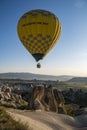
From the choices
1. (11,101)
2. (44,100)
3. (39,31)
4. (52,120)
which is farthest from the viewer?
(11,101)

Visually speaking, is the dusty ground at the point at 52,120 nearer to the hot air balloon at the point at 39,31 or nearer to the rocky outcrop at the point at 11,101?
the hot air balloon at the point at 39,31

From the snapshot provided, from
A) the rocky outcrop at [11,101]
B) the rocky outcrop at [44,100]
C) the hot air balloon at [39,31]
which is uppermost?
the hot air balloon at [39,31]

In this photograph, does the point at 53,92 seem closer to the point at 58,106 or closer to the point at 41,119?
the point at 58,106

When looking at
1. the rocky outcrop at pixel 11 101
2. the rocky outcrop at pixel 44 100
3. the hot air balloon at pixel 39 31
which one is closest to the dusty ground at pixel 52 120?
the rocky outcrop at pixel 44 100

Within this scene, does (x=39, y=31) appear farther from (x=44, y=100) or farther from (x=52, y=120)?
(x=52, y=120)

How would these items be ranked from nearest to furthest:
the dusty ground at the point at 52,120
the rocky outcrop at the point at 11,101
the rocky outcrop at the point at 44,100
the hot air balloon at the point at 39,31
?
the dusty ground at the point at 52,120, the hot air balloon at the point at 39,31, the rocky outcrop at the point at 44,100, the rocky outcrop at the point at 11,101

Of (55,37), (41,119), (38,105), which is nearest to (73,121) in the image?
(41,119)

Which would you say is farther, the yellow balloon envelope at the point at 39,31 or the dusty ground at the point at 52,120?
the yellow balloon envelope at the point at 39,31

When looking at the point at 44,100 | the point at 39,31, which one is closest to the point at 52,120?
the point at 39,31
